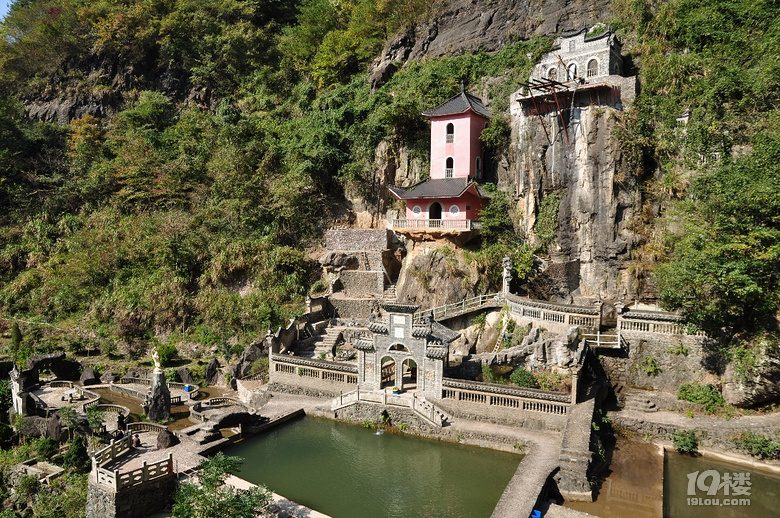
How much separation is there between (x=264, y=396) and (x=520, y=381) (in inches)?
443

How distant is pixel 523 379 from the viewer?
20.8m

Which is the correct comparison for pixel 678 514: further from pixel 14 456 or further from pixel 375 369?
pixel 14 456

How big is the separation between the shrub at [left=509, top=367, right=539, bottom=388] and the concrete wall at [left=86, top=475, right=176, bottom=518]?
42.4 feet

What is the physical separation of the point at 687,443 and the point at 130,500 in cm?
1813

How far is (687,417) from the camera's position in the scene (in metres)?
19.6

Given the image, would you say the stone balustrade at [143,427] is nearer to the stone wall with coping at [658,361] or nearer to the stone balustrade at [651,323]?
the stone wall with coping at [658,361]

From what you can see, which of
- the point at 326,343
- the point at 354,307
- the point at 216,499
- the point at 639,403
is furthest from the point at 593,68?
the point at 216,499

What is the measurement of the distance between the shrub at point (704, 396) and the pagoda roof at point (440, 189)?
46.9ft

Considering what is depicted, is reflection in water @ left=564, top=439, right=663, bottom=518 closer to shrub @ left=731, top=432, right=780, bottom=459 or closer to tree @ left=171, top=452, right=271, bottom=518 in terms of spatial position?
shrub @ left=731, top=432, right=780, bottom=459

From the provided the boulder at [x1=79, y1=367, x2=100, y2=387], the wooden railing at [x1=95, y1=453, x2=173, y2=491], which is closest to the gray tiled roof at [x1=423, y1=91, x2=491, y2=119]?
the boulder at [x1=79, y1=367, x2=100, y2=387]

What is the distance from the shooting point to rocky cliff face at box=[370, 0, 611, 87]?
1352 inches

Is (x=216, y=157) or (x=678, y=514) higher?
(x=216, y=157)

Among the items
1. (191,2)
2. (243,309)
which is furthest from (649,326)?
(191,2)

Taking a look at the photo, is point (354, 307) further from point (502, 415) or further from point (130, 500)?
point (130, 500)
